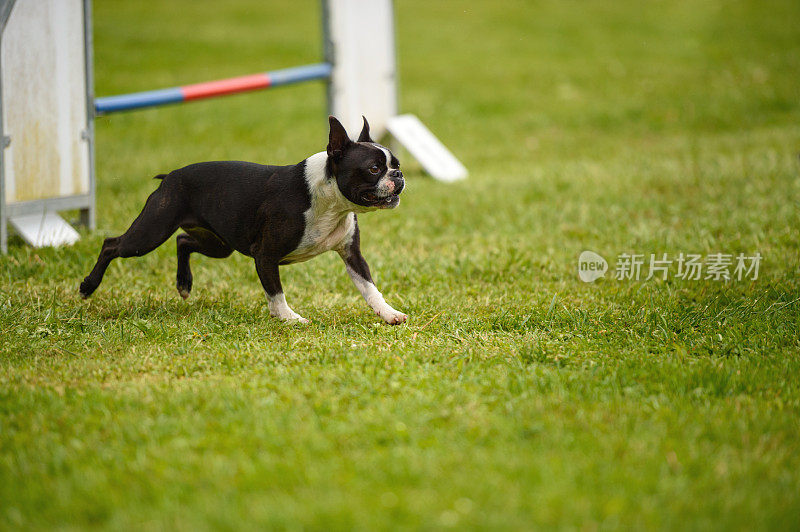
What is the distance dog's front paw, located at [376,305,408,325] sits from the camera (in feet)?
15.2

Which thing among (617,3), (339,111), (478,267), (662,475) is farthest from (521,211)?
(617,3)

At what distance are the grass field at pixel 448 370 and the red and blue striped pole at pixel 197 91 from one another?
90 cm

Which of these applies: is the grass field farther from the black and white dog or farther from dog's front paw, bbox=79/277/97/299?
the black and white dog

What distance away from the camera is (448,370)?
395 centimetres

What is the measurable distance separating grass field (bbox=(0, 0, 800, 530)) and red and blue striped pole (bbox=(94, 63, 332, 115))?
90 cm

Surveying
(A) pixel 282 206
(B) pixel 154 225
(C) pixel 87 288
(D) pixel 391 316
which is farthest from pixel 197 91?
(D) pixel 391 316

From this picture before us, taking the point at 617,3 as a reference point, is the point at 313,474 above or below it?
below

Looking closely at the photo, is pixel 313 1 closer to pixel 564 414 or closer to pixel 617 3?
pixel 617 3

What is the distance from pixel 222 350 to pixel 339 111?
5.51 meters

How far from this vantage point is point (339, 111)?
30.6 feet

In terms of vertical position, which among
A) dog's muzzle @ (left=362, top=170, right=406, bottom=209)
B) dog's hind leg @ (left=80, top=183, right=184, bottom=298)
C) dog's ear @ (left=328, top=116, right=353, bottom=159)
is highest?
dog's ear @ (left=328, top=116, right=353, bottom=159)

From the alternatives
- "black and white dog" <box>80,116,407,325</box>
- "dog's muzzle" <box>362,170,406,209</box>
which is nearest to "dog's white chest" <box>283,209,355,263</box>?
"black and white dog" <box>80,116,407,325</box>

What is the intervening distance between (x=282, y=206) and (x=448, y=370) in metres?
1.25

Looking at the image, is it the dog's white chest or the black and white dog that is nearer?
the black and white dog
